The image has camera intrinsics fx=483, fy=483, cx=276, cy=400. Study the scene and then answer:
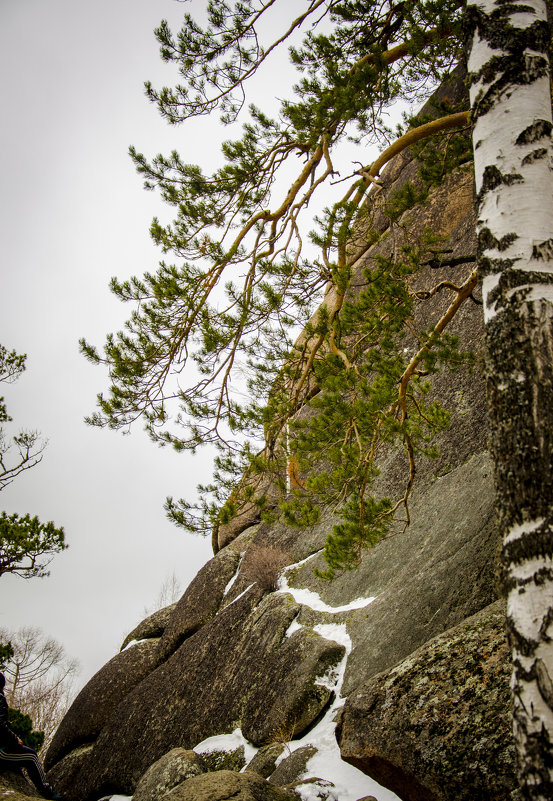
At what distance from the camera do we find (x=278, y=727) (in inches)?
220

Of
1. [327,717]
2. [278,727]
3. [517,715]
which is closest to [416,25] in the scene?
[517,715]

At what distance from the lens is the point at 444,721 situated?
3213 mm

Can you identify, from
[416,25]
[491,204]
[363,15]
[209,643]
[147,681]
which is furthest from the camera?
[147,681]

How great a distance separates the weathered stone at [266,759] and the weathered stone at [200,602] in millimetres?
4529

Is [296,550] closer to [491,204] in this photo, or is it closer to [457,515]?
[457,515]

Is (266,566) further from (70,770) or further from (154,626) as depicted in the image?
(70,770)

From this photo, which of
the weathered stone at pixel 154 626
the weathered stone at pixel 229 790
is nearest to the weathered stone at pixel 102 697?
the weathered stone at pixel 154 626

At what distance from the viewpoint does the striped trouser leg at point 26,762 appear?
17.4ft

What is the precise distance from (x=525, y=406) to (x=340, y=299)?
304cm

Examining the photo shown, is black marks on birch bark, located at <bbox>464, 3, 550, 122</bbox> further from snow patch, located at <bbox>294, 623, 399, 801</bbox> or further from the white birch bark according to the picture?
snow patch, located at <bbox>294, 623, 399, 801</bbox>

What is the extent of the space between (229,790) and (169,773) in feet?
9.73

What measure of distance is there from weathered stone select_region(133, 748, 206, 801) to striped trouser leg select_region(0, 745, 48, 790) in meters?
1.22

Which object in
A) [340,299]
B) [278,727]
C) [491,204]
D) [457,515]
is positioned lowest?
[278,727]

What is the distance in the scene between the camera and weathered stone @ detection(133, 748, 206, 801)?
5.82m
